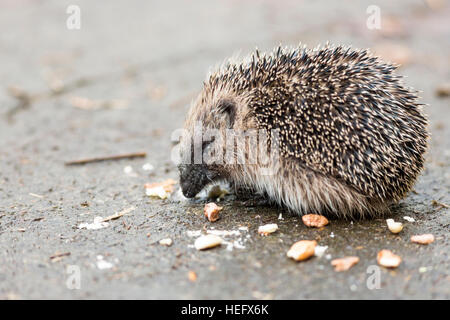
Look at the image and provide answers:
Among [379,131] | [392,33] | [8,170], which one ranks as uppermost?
[392,33]

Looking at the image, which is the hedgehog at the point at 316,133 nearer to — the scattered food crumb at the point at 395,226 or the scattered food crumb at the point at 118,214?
the scattered food crumb at the point at 395,226

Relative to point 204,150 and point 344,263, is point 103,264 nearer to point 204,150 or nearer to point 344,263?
point 204,150

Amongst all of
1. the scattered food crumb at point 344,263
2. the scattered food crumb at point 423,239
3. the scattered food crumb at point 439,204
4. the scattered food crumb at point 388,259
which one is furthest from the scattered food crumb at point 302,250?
the scattered food crumb at point 439,204

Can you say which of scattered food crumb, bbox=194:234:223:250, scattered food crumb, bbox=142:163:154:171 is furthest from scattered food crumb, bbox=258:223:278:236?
scattered food crumb, bbox=142:163:154:171

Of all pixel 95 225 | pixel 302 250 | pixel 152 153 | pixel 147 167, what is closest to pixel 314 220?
pixel 302 250

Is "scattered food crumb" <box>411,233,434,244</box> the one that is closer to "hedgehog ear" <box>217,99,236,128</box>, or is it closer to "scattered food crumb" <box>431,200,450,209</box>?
"scattered food crumb" <box>431,200,450,209</box>
